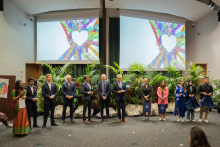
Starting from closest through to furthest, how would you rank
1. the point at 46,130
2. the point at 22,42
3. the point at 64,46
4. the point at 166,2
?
the point at 46,130, the point at 166,2, the point at 22,42, the point at 64,46

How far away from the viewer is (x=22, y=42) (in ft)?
24.4

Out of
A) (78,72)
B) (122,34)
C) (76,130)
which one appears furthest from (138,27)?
(76,130)

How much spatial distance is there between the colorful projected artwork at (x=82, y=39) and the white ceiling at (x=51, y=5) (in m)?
0.71

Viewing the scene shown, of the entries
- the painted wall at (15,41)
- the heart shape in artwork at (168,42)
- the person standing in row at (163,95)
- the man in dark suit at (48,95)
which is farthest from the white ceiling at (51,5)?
the person standing in row at (163,95)

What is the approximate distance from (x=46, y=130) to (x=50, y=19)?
5.77 m

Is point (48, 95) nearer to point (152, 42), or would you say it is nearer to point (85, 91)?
point (85, 91)

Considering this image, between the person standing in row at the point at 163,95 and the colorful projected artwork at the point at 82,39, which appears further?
the colorful projected artwork at the point at 82,39

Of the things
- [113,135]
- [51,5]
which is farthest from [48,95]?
[51,5]

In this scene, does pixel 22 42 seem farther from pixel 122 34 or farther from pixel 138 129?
pixel 138 129

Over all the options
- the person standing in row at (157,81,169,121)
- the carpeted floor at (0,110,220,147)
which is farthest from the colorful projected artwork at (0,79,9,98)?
the person standing in row at (157,81,169,121)

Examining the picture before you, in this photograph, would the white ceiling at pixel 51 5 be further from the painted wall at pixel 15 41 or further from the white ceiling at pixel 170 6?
the white ceiling at pixel 170 6

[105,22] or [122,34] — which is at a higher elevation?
[105,22]

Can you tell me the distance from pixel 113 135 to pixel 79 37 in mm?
5406

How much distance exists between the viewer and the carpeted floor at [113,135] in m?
3.35
